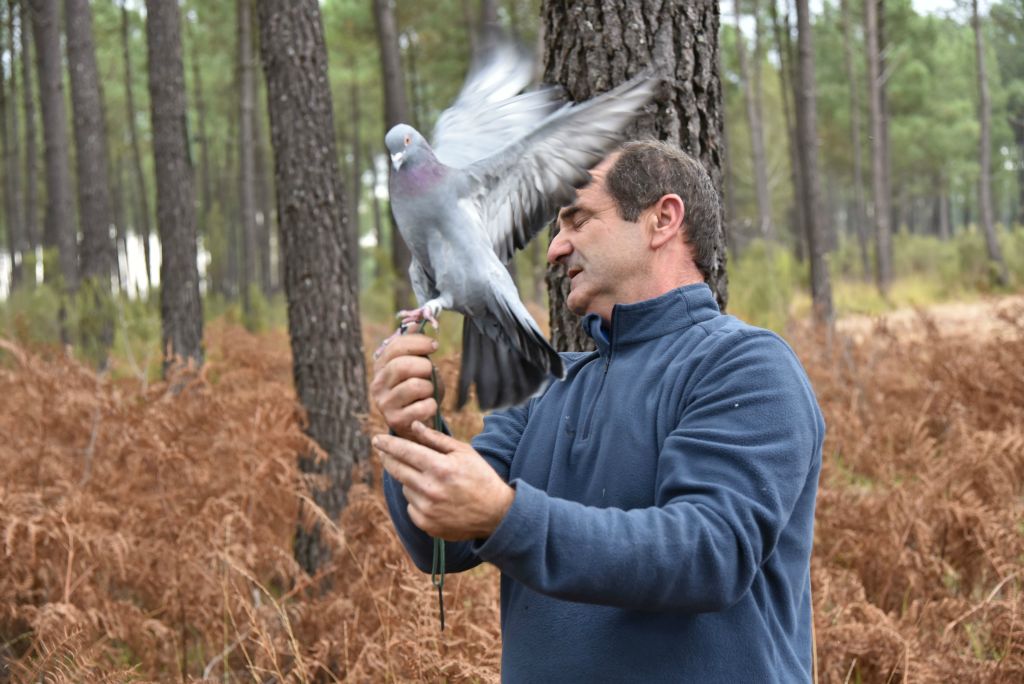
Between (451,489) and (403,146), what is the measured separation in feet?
1.89

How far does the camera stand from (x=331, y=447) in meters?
5.69

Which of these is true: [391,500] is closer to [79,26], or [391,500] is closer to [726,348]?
[726,348]

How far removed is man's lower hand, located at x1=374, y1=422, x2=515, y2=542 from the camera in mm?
1494

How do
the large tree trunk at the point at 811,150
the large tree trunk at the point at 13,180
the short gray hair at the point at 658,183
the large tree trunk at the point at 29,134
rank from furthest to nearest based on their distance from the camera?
the large tree trunk at the point at 13,180
the large tree trunk at the point at 29,134
the large tree trunk at the point at 811,150
the short gray hair at the point at 658,183

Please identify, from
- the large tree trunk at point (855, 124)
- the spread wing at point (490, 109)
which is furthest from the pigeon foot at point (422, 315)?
the large tree trunk at point (855, 124)

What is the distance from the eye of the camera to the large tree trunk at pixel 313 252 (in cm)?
571

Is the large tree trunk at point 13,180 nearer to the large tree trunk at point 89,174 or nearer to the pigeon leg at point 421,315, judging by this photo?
the large tree trunk at point 89,174

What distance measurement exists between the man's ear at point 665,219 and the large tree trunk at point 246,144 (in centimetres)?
1670

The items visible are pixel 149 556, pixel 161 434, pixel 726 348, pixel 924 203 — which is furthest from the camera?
pixel 924 203

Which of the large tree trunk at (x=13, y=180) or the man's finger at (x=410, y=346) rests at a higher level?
the large tree trunk at (x=13, y=180)

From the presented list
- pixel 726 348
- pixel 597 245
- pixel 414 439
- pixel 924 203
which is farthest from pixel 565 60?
pixel 924 203

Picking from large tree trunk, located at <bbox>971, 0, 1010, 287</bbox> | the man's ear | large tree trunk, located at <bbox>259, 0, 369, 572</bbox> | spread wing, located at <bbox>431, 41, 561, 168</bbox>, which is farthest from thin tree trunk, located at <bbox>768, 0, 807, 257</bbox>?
the man's ear

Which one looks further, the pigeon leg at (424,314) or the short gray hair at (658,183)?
the short gray hair at (658,183)

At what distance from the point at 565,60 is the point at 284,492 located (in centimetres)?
299
